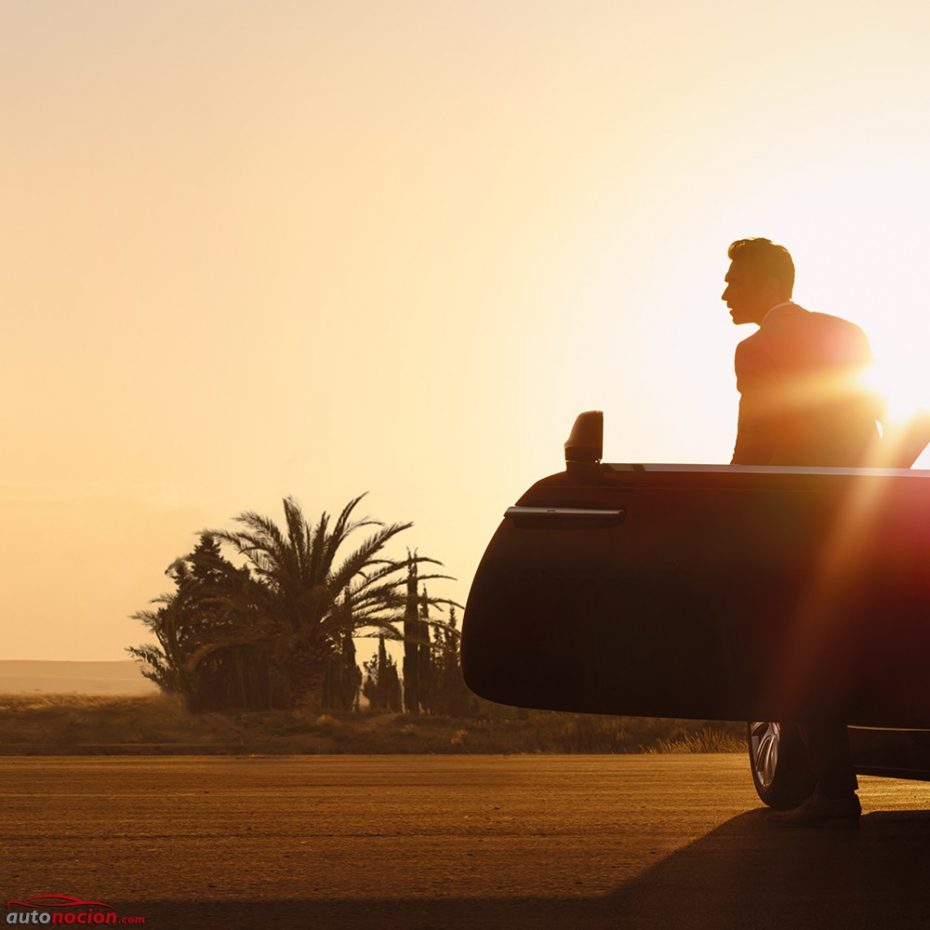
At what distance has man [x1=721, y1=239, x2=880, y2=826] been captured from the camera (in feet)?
20.8

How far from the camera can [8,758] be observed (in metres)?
14.6

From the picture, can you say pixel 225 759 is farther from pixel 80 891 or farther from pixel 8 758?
pixel 80 891

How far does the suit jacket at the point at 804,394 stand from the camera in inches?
249

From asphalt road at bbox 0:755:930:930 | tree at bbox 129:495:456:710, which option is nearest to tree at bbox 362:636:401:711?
tree at bbox 129:495:456:710

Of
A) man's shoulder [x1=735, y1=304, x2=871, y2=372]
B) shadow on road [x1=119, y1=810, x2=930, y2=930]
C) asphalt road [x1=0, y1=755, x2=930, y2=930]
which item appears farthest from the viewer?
man's shoulder [x1=735, y1=304, x2=871, y2=372]

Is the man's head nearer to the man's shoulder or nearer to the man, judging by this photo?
the man

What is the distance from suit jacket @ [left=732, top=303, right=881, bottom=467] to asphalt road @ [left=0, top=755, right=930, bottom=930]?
143 cm

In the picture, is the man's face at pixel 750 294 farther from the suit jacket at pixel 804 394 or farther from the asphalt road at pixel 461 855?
the asphalt road at pixel 461 855

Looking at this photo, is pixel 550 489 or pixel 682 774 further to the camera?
pixel 682 774

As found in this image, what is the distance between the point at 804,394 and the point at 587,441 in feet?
4.63

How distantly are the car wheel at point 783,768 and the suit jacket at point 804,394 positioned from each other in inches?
69.0

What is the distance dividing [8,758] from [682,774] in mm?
5981

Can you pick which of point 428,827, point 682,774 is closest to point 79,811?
point 428,827

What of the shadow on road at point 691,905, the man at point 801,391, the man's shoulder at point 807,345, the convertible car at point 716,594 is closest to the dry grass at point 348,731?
the man at point 801,391
